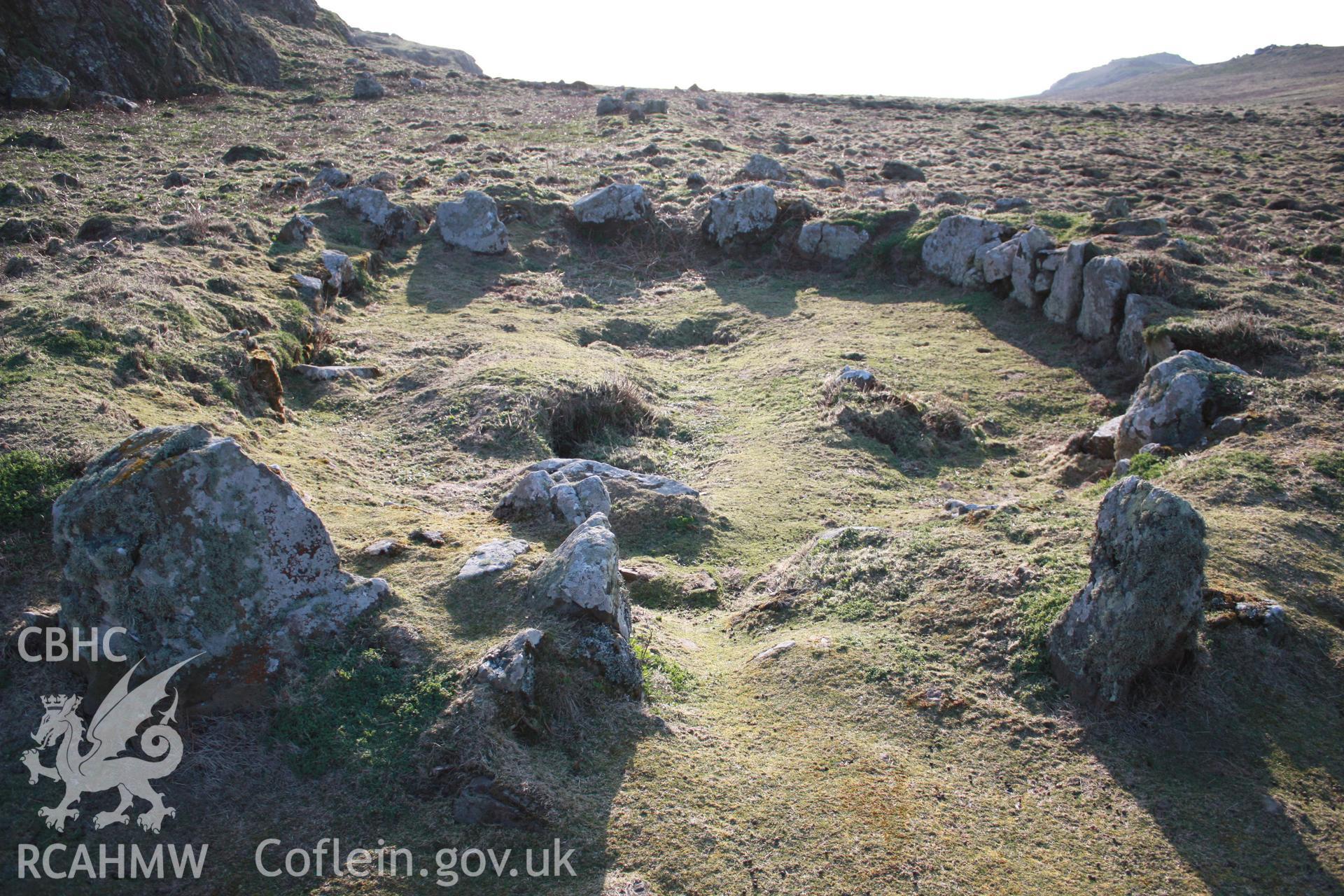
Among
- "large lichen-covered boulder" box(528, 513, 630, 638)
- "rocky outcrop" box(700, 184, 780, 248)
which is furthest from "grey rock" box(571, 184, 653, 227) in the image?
"large lichen-covered boulder" box(528, 513, 630, 638)

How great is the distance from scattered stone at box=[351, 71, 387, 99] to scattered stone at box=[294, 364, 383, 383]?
80.7 ft

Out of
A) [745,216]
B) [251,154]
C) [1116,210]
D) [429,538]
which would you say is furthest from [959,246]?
[251,154]

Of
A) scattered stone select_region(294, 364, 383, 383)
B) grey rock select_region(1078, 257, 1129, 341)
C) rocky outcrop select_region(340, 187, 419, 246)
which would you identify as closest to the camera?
scattered stone select_region(294, 364, 383, 383)

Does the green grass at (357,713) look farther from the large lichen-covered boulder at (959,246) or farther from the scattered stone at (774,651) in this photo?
the large lichen-covered boulder at (959,246)

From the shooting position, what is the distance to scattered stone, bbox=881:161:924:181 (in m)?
23.2

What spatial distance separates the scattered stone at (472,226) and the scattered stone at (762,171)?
27.6ft

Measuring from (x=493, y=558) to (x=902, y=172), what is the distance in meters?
21.3

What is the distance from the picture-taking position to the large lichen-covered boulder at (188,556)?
4.64m

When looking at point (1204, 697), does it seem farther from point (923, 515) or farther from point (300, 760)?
point (300, 760)

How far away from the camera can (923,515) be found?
8297mm

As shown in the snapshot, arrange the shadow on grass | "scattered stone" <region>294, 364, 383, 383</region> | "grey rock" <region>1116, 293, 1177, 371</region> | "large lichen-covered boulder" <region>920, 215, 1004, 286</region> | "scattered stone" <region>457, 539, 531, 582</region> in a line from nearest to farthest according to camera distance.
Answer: the shadow on grass
"scattered stone" <region>457, 539, 531, 582</region>
"scattered stone" <region>294, 364, 383, 383</region>
"grey rock" <region>1116, 293, 1177, 371</region>
"large lichen-covered boulder" <region>920, 215, 1004, 286</region>

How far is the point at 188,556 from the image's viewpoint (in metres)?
4.73

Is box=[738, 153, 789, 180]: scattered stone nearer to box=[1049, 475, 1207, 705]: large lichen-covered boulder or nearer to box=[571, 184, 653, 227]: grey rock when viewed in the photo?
box=[571, 184, 653, 227]: grey rock

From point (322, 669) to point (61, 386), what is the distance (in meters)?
4.69
